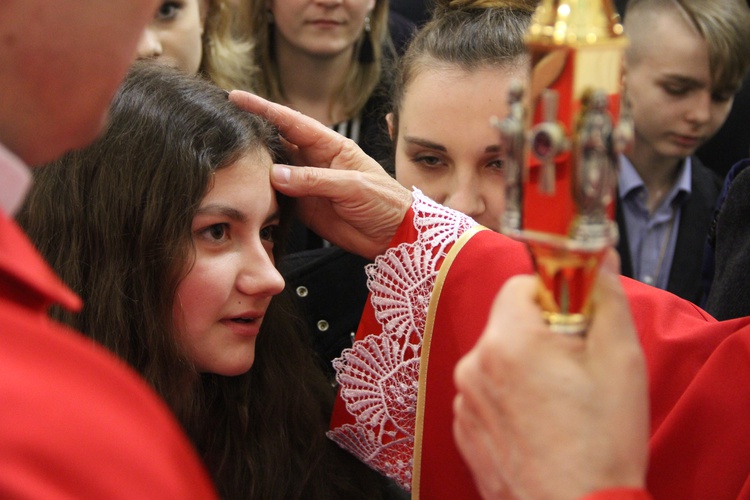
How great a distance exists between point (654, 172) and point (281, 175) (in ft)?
5.60

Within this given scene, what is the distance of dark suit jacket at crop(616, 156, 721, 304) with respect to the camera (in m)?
3.03

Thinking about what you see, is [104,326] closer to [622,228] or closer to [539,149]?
[539,149]

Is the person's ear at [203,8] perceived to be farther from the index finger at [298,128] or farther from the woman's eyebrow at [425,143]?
the index finger at [298,128]

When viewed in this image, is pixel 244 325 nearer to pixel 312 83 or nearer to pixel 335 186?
pixel 335 186

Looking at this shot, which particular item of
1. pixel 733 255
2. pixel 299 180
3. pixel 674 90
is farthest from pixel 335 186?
pixel 674 90

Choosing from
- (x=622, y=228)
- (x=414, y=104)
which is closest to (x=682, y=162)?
(x=622, y=228)

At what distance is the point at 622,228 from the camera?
3057 millimetres

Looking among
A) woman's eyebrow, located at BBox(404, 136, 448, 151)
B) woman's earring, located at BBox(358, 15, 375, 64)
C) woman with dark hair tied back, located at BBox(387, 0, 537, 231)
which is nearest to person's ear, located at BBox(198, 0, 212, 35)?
woman's earring, located at BBox(358, 15, 375, 64)

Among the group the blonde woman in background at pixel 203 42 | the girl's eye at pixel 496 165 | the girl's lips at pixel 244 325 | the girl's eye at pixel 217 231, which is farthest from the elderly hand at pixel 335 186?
the blonde woman in background at pixel 203 42

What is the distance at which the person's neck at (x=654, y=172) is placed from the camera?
3.19m

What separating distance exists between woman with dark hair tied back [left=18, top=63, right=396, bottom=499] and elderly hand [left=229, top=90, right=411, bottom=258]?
0.06 meters

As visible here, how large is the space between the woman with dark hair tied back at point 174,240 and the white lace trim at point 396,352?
0.19 m

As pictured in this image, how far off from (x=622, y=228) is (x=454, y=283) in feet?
4.60

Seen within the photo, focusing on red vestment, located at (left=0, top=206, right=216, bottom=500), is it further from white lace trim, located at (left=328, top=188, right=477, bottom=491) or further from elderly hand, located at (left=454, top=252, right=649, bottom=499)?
white lace trim, located at (left=328, top=188, right=477, bottom=491)
